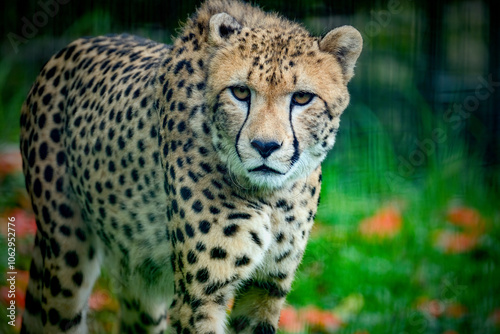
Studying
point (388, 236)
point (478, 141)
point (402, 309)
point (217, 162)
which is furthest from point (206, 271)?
point (478, 141)

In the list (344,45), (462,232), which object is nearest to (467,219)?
(462,232)

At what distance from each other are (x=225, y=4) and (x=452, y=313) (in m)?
2.78

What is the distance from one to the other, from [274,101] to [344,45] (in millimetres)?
393

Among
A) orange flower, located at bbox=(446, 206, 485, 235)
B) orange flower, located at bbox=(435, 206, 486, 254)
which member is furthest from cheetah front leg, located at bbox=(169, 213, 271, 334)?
orange flower, located at bbox=(446, 206, 485, 235)

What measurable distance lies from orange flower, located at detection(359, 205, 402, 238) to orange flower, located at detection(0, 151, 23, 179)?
99.8 inches

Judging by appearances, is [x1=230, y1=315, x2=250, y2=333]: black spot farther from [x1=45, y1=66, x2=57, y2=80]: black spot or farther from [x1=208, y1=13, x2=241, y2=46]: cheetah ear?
[x1=45, y1=66, x2=57, y2=80]: black spot

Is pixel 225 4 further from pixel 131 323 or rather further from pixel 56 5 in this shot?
pixel 56 5

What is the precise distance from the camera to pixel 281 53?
2502mm

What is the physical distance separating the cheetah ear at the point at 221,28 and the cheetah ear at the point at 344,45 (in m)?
0.33

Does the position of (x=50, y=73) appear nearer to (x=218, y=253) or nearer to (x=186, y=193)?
(x=186, y=193)

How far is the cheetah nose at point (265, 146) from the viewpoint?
2.29m

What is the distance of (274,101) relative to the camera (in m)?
2.42

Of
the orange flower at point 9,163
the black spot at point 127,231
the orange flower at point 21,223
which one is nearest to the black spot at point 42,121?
Answer: the black spot at point 127,231

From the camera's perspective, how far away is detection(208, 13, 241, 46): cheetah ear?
101 inches
